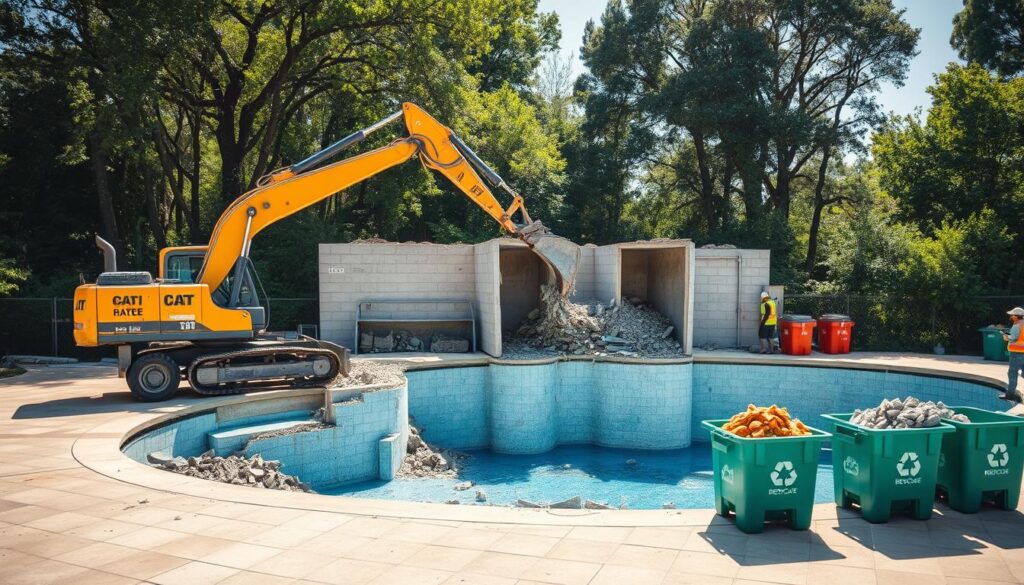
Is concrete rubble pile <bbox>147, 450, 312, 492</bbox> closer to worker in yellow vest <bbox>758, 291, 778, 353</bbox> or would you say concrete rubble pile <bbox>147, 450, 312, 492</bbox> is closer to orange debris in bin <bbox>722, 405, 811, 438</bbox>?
orange debris in bin <bbox>722, 405, 811, 438</bbox>

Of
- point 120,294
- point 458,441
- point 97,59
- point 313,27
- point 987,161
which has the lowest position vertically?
point 458,441

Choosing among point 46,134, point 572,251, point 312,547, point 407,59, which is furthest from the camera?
point 46,134

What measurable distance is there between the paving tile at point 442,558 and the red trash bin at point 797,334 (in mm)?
11595

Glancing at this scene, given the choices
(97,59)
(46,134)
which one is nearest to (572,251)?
(97,59)

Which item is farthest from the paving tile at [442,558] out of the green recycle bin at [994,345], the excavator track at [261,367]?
the green recycle bin at [994,345]

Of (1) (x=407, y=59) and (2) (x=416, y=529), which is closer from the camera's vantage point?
(2) (x=416, y=529)

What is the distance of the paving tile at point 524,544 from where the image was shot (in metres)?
5.09

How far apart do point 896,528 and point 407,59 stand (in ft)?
55.7

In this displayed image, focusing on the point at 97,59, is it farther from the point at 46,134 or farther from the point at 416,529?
the point at 416,529

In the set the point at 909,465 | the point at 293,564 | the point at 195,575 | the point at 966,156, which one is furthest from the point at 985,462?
the point at 966,156

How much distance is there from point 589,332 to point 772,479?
29.5 ft

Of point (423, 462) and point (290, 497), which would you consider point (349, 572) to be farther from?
point (423, 462)

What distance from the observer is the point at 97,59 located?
58.1ft

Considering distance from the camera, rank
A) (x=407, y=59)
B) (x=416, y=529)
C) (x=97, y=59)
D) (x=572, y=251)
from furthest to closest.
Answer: (x=407, y=59)
(x=97, y=59)
(x=572, y=251)
(x=416, y=529)
